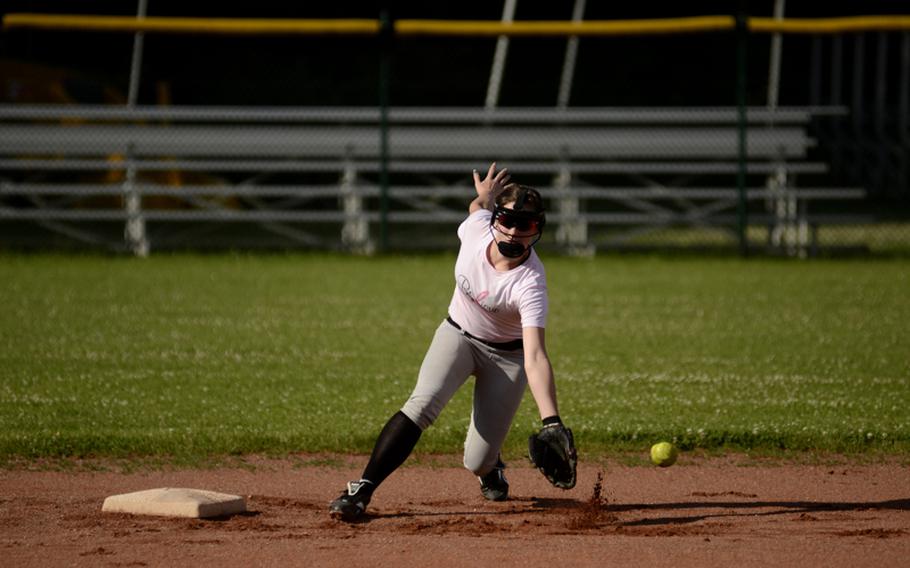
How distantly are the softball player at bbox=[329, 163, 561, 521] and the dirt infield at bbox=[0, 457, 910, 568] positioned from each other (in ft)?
0.88

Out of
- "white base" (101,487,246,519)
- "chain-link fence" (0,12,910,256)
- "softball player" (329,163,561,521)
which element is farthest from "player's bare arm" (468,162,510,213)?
"chain-link fence" (0,12,910,256)

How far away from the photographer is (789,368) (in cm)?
1030

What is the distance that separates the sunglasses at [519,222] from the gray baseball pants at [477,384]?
27.8 inches

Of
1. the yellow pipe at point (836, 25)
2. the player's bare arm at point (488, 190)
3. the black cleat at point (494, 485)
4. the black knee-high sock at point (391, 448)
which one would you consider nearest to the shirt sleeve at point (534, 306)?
the black knee-high sock at point (391, 448)

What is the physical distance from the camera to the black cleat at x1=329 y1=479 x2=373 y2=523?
616cm

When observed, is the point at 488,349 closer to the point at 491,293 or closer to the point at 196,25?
the point at 491,293

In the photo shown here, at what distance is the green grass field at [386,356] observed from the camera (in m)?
8.12

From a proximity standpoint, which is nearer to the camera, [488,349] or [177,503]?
[177,503]

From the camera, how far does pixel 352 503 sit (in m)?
6.16

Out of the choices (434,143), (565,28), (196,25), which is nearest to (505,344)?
(565,28)

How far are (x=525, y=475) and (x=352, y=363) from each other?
322 centimetres

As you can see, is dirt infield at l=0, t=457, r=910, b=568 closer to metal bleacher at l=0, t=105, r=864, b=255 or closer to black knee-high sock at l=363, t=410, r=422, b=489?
black knee-high sock at l=363, t=410, r=422, b=489

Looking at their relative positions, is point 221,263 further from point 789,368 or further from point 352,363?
point 789,368

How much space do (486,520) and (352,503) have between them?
0.66 m
